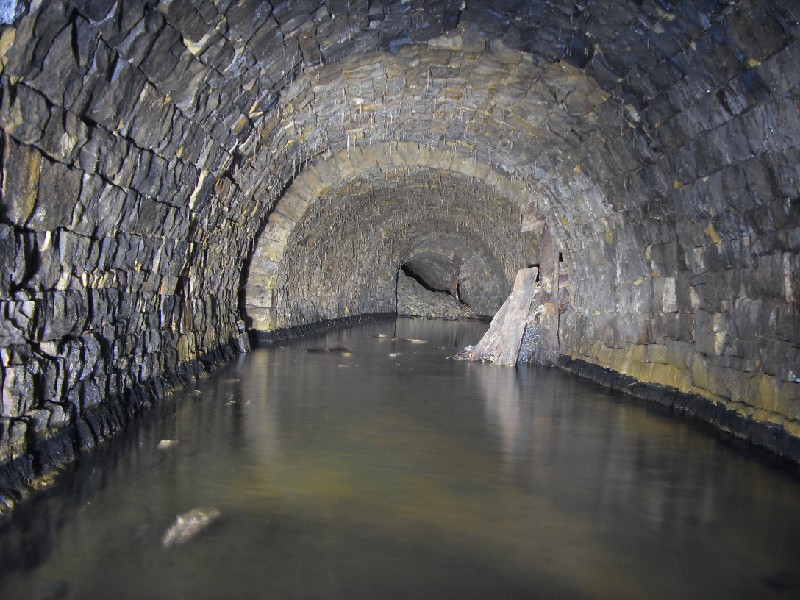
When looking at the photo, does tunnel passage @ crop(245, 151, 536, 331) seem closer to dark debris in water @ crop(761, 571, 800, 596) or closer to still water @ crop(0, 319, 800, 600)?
still water @ crop(0, 319, 800, 600)

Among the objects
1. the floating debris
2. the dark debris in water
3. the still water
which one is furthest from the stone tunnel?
the dark debris in water

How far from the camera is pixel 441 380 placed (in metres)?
9.29

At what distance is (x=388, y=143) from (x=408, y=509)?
769 centimetres

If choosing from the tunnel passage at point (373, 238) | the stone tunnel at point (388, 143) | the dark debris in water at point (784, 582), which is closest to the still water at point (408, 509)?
the dark debris in water at point (784, 582)

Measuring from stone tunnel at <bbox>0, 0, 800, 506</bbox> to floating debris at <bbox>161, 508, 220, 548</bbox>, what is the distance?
0.87 metres

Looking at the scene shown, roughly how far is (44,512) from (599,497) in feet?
10.2

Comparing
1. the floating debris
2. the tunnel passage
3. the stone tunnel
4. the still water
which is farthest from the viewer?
the tunnel passage

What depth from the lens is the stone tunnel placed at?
4121mm

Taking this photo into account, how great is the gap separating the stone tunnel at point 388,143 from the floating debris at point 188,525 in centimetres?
87

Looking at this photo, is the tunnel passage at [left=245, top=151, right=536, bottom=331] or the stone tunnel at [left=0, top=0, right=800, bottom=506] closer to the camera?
the stone tunnel at [left=0, top=0, right=800, bottom=506]

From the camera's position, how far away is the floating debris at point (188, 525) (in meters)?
3.60

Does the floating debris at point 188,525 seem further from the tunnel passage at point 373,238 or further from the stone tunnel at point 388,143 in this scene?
the tunnel passage at point 373,238

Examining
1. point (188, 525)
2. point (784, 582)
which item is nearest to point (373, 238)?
point (188, 525)

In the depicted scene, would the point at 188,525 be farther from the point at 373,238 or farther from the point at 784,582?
the point at 373,238
